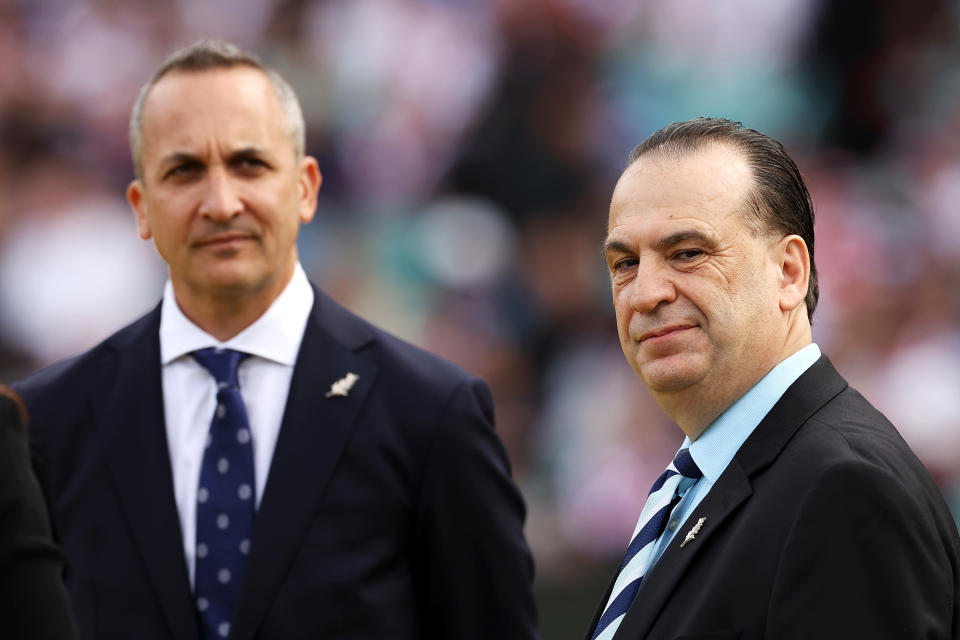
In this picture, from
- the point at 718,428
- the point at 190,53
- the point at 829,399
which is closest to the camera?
the point at 829,399

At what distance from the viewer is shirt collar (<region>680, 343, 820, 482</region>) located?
2471 millimetres

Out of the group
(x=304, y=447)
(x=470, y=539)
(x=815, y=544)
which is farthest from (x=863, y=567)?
(x=304, y=447)

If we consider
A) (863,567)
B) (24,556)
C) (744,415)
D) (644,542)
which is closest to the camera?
(24,556)

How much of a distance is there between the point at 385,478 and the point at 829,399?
4.07 ft

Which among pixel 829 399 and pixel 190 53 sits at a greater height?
pixel 190 53

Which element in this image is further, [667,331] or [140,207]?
[140,207]

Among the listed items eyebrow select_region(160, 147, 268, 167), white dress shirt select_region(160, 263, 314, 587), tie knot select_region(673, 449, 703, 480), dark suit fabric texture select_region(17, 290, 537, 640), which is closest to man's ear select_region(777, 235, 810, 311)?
tie knot select_region(673, 449, 703, 480)

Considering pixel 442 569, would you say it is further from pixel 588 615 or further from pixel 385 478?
pixel 588 615

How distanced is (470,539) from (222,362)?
2.45 ft

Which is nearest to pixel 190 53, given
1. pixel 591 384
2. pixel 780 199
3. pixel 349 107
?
pixel 780 199

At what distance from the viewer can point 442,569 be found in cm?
330

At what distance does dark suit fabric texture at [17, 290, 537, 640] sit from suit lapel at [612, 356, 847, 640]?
2.96ft

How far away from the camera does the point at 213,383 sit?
11.1ft

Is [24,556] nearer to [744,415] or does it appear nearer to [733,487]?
[733,487]
